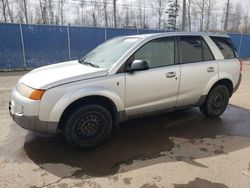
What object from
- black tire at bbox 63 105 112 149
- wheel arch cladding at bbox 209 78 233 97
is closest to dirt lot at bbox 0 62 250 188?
black tire at bbox 63 105 112 149

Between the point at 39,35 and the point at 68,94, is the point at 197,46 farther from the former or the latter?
the point at 39,35

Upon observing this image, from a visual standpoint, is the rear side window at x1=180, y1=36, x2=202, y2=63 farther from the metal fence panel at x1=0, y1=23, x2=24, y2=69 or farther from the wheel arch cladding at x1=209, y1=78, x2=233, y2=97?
the metal fence panel at x1=0, y1=23, x2=24, y2=69

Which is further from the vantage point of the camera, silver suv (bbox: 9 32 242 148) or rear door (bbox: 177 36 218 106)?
rear door (bbox: 177 36 218 106)

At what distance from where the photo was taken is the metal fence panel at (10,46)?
1223 centimetres

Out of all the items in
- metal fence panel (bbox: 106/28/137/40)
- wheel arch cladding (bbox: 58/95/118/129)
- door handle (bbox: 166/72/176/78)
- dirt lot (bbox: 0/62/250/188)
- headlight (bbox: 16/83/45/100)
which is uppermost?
metal fence panel (bbox: 106/28/137/40)

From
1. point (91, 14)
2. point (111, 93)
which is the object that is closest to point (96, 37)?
point (111, 93)

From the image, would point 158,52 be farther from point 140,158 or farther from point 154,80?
point 140,158

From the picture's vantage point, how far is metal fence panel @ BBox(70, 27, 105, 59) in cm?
1392

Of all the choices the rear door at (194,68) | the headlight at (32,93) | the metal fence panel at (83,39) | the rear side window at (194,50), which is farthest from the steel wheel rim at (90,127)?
the metal fence panel at (83,39)

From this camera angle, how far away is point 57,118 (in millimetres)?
3580

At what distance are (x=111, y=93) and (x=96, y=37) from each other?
11.3 metres

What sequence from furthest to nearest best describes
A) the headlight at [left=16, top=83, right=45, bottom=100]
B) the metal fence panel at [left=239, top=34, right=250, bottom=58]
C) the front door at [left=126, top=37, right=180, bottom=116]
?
the metal fence panel at [left=239, top=34, right=250, bottom=58] < the front door at [left=126, top=37, right=180, bottom=116] < the headlight at [left=16, top=83, right=45, bottom=100]

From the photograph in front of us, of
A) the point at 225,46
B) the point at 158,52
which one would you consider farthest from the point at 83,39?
the point at 158,52

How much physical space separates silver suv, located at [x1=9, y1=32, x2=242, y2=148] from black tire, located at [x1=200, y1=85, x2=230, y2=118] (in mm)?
23
